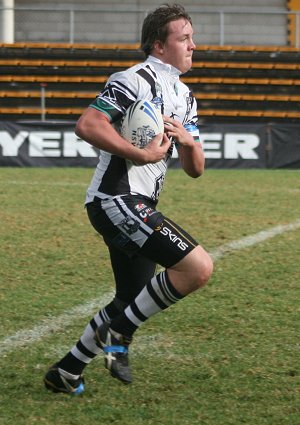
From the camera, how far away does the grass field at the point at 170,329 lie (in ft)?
13.9

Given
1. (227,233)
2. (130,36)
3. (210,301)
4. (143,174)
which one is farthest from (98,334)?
(130,36)

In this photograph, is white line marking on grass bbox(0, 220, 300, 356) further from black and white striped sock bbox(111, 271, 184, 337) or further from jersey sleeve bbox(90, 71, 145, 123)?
jersey sleeve bbox(90, 71, 145, 123)

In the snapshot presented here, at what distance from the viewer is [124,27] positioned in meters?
26.0

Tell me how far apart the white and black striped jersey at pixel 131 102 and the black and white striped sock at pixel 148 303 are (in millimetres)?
434

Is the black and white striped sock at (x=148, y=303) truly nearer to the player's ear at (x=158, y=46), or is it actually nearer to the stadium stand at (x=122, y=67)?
the player's ear at (x=158, y=46)

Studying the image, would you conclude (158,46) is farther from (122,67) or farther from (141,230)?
(122,67)

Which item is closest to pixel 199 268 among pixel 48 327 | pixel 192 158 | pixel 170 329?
pixel 192 158

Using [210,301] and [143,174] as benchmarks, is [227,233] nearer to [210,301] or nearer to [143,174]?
[210,301]

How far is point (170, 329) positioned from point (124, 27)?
2105 centimetres

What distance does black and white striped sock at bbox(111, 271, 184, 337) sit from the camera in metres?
4.30

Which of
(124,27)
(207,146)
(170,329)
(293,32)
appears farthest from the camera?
(124,27)

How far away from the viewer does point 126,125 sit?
4.28 meters

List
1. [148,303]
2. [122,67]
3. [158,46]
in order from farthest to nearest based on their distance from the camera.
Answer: [122,67]
[158,46]
[148,303]

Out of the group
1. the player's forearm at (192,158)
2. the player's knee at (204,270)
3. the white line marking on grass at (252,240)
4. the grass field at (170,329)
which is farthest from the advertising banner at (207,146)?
the player's knee at (204,270)
